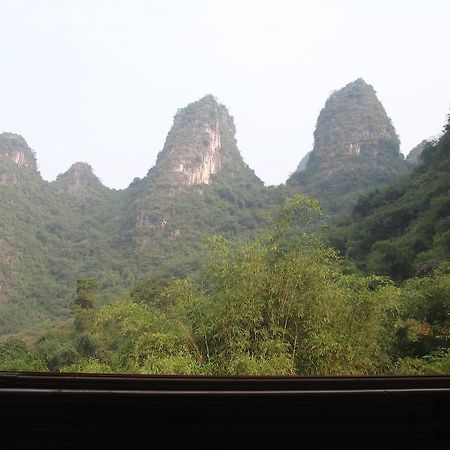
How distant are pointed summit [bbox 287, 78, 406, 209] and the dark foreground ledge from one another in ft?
141

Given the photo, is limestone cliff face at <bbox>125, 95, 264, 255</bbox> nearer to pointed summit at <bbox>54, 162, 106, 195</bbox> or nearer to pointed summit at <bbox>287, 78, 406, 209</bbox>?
pointed summit at <bbox>54, 162, 106, 195</bbox>

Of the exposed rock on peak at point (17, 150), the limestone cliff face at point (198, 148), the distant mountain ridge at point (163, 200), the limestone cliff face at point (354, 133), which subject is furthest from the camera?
the exposed rock on peak at point (17, 150)

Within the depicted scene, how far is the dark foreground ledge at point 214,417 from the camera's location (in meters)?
0.62

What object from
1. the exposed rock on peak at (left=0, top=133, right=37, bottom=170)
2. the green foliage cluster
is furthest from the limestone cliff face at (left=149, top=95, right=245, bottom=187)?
the green foliage cluster

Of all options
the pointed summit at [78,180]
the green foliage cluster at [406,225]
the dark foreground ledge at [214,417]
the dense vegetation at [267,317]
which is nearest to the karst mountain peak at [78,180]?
the pointed summit at [78,180]

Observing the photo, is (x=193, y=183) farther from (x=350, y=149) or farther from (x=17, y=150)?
(x=17, y=150)

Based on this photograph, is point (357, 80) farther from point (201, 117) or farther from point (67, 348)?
point (67, 348)

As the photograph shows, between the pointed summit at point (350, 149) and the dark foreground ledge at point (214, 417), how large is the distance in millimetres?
42842

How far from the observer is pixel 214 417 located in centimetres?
66

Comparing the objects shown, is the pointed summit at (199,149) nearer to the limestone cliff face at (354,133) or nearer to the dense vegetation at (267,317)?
the limestone cliff face at (354,133)

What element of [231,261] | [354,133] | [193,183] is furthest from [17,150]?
[231,261]

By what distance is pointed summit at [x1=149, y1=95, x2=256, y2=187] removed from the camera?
182 feet

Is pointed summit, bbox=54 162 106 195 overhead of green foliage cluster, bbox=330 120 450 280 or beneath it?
overhead

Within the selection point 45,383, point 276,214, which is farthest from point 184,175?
point 45,383
